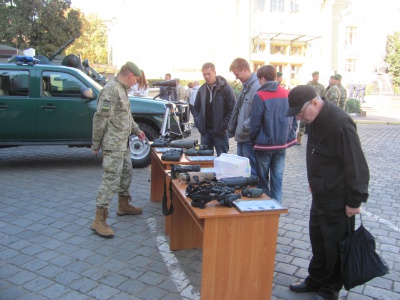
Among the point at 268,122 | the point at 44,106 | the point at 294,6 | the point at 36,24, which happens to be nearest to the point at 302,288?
the point at 268,122

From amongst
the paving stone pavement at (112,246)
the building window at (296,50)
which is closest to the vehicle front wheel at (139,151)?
the paving stone pavement at (112,246)

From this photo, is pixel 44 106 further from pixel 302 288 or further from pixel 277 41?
pixel 277 41

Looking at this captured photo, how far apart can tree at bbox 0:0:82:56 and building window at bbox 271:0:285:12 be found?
2959 centimetres

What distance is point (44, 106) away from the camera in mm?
7516

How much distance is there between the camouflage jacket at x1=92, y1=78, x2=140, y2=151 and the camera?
14.5 feet

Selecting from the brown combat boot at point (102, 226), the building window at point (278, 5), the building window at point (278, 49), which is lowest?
the brown combat boot at point (102, 226)

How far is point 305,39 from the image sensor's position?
45469 millimetres

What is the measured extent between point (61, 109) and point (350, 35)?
51.5m

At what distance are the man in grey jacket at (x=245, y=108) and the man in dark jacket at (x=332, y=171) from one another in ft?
6.30

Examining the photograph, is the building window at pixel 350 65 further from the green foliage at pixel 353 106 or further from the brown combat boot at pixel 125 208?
the brown combat boot at pixel 125 208

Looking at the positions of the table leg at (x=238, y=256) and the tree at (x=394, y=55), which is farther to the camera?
the tree at (x=394, y=55)

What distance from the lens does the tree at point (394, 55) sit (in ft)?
176

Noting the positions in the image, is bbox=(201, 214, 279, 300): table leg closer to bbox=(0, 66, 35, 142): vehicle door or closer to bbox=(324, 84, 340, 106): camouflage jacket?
bbox=(0, 66, 35, 142): vehicle door

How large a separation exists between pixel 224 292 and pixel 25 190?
462cm
